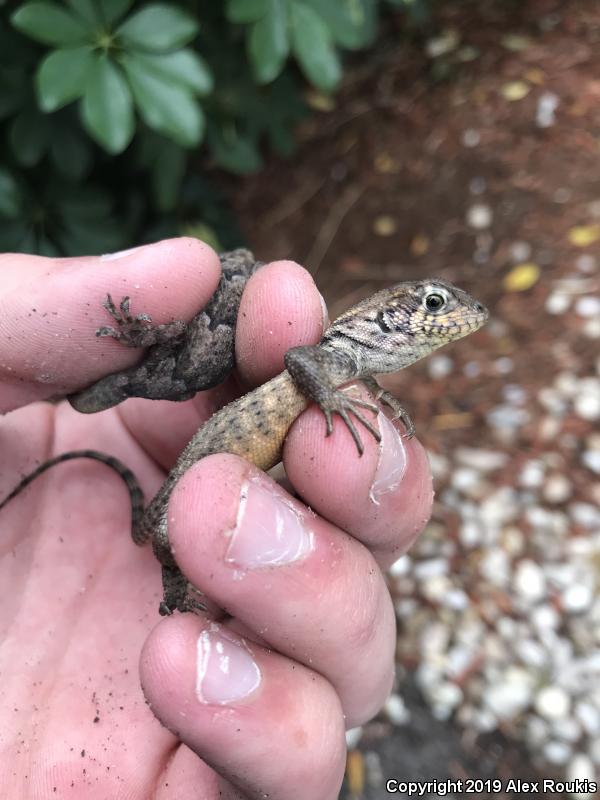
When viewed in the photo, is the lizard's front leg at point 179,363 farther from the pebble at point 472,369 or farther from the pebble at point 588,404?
the pebble at point 588,404

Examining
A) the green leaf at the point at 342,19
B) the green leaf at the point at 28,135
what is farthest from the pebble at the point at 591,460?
the green leaf at the point at 28,135

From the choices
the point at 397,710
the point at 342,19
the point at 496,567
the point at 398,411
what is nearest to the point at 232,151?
the point at 342,19

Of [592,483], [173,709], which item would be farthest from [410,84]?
[173,709]

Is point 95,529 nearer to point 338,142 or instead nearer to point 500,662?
point 500,662

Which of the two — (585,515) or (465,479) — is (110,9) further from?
(585,515)

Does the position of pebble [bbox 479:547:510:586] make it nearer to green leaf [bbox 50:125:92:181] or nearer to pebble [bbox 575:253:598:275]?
pebble [bbox 575:253:598:275]

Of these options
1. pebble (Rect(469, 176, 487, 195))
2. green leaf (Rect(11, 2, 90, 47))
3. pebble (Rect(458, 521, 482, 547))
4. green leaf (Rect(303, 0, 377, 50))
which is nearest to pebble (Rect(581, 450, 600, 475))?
pebble (Rect(458, 521, 482, 547))
